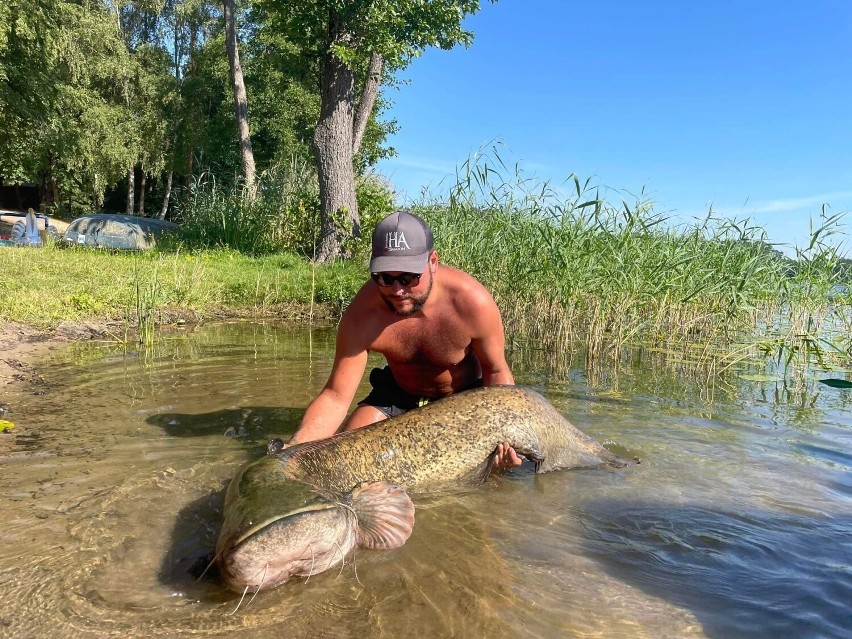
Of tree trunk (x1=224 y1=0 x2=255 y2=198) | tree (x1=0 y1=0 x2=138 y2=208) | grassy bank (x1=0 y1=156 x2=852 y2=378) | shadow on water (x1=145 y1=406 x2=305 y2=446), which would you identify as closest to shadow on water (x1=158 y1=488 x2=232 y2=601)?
shadow on water (x1=145 y1=406 x2=305 y2=446)

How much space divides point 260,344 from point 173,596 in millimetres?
4961

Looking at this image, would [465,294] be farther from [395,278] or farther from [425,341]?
[395,278]

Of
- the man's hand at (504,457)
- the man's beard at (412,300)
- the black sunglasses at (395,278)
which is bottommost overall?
the man's hand at (504,457)

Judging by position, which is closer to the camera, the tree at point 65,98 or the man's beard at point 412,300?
the man's beard at point 412,300

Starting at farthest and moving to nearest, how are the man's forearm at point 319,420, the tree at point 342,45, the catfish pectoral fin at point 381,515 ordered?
the tree at point 342,45 → the man's forearm at point 319,420 → the catfish pectoral fin at point 381,515

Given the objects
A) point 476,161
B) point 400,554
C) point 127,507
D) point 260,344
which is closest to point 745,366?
point 476,161

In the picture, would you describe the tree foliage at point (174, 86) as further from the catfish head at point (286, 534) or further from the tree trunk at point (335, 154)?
the catfish head at point (286, 534)

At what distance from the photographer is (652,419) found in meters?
4.98

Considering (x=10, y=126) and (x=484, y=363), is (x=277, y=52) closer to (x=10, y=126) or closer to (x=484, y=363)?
(x=10, y=126)

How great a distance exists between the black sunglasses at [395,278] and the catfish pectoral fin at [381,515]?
38.4 inches

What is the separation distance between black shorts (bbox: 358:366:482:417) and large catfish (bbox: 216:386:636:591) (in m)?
0.57

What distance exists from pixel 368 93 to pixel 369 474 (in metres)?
12.2

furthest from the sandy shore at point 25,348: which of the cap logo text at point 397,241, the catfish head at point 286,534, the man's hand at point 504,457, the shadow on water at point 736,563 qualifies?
the shadow on water at point 736,563

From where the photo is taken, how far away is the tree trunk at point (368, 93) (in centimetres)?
1323
